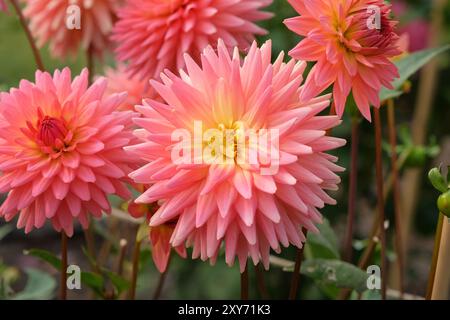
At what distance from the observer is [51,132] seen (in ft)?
1.48

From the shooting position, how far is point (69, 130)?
1.52ft

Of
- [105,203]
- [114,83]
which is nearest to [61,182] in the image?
[105,203]

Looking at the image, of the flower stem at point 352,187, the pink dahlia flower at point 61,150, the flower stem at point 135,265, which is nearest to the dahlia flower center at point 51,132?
the pink dahlia flower at point 61,150

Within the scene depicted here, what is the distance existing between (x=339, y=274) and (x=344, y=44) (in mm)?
189

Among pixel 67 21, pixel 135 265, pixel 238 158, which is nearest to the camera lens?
pixel 238 158

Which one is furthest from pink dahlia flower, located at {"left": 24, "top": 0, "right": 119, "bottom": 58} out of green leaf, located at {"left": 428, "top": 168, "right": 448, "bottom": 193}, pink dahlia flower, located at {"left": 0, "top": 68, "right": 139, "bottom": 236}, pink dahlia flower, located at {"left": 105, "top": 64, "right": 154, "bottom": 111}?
green leaf, located at {"left": 428, "top": 168, "right": 448, "bottom": 193}

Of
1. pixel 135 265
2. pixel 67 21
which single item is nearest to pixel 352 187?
pixel 135 265

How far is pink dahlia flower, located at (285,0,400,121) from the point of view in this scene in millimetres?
421

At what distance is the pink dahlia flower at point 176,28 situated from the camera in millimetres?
554

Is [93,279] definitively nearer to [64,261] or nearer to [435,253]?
[64,261]

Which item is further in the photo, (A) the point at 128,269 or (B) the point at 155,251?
(A) the point at 128,269

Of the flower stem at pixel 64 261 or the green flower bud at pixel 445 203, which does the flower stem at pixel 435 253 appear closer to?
the green flower bud at pixel 445 203

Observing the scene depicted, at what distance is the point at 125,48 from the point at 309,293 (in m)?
0.55

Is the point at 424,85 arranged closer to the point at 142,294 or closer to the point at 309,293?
the point at 309,293
